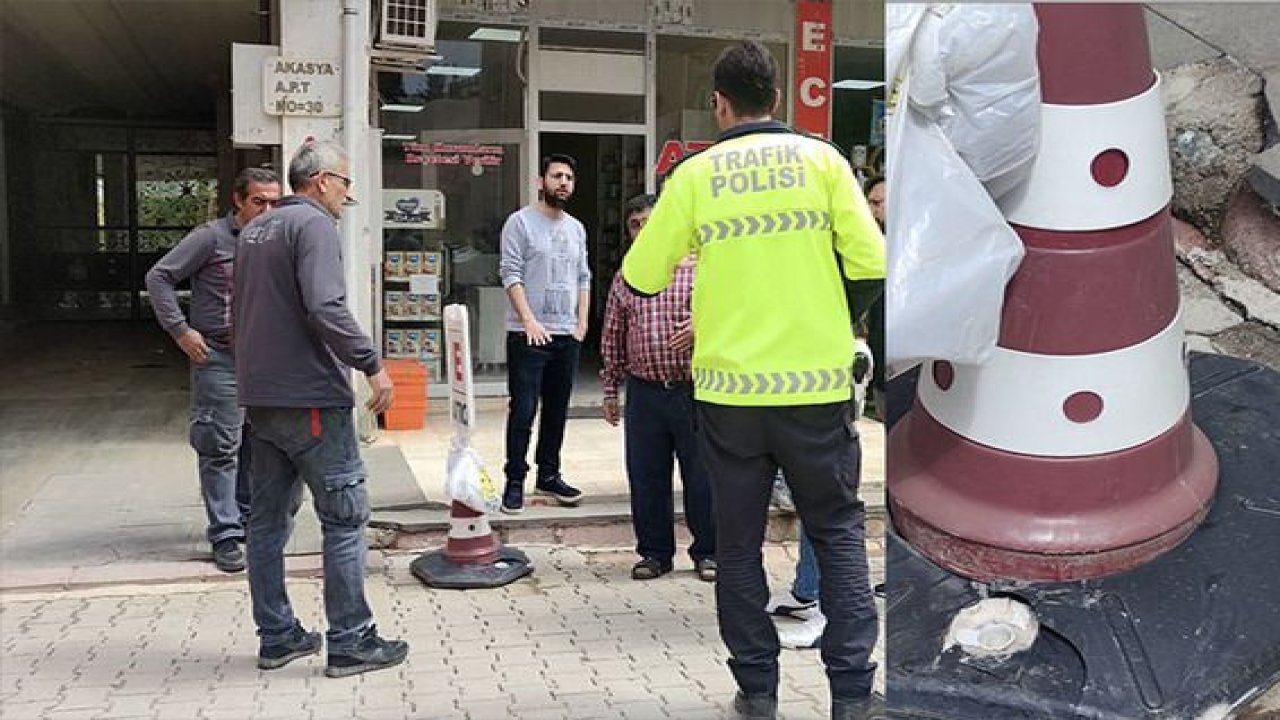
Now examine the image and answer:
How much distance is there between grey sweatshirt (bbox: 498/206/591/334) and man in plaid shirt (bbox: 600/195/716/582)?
1.84 feet

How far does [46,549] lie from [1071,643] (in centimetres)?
397

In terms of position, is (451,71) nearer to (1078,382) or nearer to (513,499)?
(513,499)

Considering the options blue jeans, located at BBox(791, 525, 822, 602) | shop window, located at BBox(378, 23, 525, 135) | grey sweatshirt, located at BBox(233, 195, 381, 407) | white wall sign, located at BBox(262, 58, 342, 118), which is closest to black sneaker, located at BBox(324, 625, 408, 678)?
grey sweatshirt, located at BBox(233, 195, 381, 407)

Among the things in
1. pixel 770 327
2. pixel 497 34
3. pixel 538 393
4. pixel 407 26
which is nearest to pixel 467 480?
pixel 538 393

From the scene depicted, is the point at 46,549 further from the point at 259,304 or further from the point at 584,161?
the point at 584,161

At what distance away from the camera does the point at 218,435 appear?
13.5 feet

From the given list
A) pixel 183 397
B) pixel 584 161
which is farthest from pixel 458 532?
pixel 183 397

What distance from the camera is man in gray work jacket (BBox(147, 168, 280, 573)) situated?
401 centimetres

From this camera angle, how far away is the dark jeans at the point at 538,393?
461cm

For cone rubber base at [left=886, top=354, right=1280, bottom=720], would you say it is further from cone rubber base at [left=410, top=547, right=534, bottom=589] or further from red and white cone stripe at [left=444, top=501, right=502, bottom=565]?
red and white cone stripe at [left=444, top=501, right=502, bottom=565]

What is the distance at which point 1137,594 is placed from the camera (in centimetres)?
129

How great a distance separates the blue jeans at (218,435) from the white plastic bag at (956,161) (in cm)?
333

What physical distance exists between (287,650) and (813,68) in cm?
218

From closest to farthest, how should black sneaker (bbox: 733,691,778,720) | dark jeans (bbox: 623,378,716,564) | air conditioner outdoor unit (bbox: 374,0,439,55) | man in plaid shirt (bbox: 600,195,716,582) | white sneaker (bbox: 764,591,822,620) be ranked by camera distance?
black sneaker (bbox: 733,691,778,720) < white sneaker (bbox: 764,591,822,620) < man in plaid shirt (bbox: 600,195,716,582) < dark jeans (bbox: 623,378,716,564) < air conditioner outdoor unit (bbox: 374,0,439,55)
